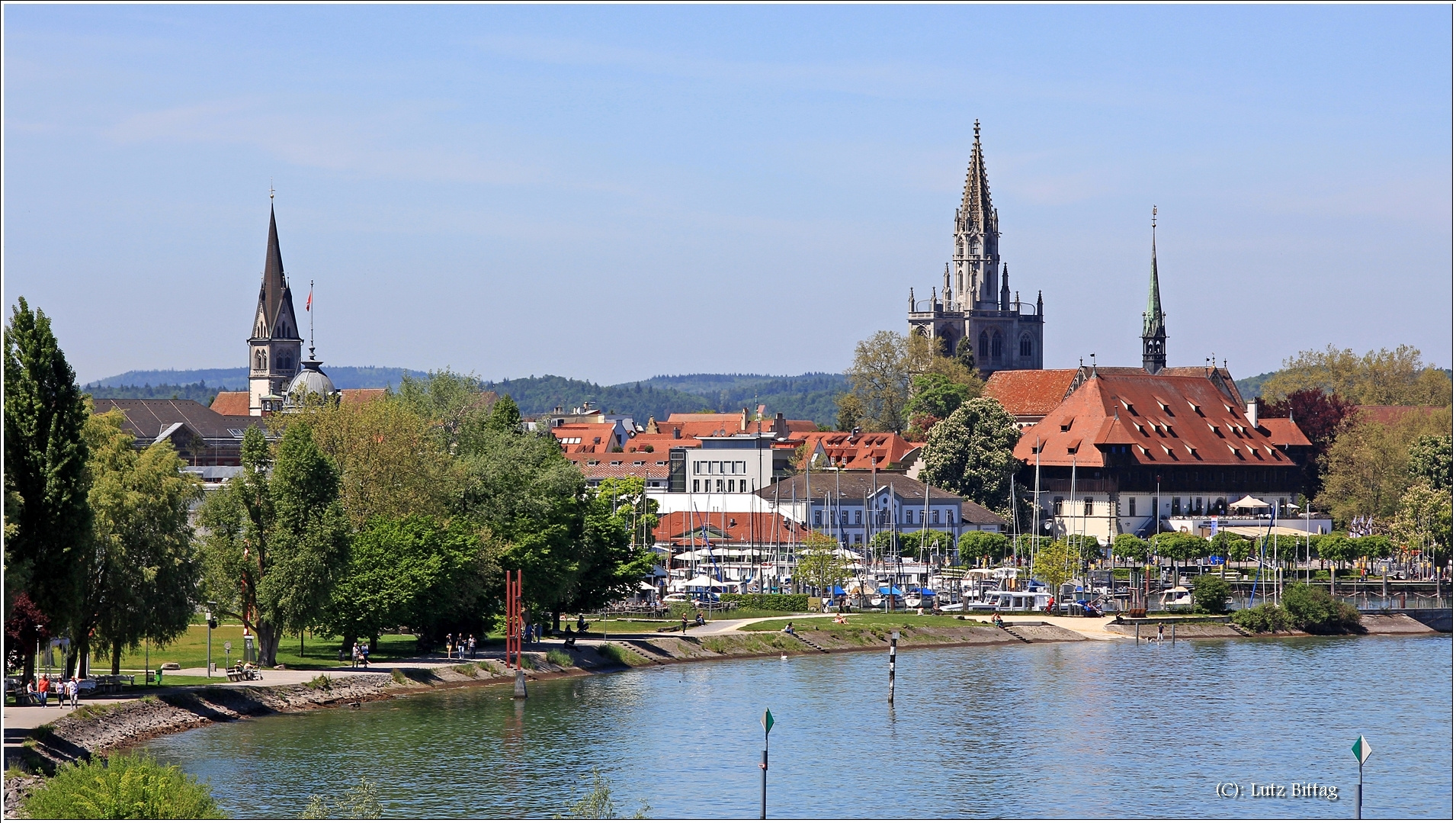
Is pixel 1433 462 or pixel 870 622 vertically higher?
pixel 1433 462

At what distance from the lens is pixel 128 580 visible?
57.8 m

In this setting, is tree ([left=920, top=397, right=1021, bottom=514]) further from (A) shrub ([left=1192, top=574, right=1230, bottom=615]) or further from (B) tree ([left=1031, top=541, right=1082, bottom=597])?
(A) shrub ([left=1192, top=574, right=1230, bottom=615])

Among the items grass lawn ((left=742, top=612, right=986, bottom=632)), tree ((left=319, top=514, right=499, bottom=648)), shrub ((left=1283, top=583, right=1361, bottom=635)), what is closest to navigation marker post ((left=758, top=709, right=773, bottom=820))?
tree ((left=319, top=514, right=499, bottom=648))

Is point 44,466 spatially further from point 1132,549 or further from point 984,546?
point 1132,549

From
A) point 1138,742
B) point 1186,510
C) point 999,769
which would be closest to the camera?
point 999,769

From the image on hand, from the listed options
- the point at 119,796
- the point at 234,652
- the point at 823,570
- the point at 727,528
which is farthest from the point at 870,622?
the point at 119,796

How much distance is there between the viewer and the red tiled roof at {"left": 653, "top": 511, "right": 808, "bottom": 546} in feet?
405

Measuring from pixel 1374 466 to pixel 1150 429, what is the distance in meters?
16.6

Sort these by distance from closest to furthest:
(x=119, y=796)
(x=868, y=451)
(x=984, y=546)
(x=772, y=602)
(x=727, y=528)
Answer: (x=119, y=796)
(x=772, y=602)
(x=984, y=546)
(x=727, y=528)
(x=868, y=451)

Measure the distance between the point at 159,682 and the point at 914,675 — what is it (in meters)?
33.2

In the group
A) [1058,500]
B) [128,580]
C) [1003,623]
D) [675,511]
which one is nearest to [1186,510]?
[1058,500]

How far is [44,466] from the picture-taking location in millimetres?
48531

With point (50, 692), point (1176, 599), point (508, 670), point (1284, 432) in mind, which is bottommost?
point (508, 670)

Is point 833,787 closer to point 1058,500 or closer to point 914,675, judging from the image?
point 914,675
